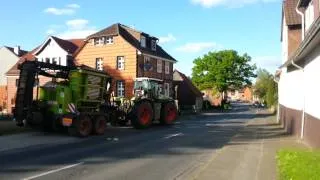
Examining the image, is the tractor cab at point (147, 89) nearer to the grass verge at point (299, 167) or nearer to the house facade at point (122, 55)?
the grass verge at point (299, 167)

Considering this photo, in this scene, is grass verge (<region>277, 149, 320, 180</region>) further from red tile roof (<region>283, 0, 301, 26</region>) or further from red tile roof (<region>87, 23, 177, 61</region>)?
red tile roof (<region>87, 23, 177, 61</region>)

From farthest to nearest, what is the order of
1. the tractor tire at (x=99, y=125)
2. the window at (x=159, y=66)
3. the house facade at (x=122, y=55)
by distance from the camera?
the window at (x=159, y=66)
the house facade at (x=122, y=55)
the tractor tire at (x=99, y=125)

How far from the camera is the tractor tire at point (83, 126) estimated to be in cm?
2375

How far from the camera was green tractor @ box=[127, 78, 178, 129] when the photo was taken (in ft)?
102

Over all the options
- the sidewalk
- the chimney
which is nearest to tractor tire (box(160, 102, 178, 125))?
the sidewalk

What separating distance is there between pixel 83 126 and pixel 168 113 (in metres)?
11.3

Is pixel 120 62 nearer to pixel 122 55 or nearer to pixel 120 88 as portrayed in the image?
pixel 122 55

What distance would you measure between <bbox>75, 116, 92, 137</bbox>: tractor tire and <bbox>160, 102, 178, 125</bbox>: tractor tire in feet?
33.3

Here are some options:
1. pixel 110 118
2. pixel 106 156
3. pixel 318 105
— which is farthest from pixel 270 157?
pixel 110 118

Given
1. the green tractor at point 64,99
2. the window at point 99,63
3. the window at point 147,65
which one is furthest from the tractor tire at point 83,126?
the window at point 99,63

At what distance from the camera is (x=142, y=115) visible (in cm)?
3144

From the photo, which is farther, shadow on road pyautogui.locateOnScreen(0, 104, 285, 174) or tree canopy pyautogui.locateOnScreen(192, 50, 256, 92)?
tree canopy pyautogui.locateOnScreen(192, 50, 256, 92)

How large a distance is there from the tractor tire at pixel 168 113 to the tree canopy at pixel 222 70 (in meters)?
75.6

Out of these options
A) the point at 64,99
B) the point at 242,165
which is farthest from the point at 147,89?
the point at 242,165
